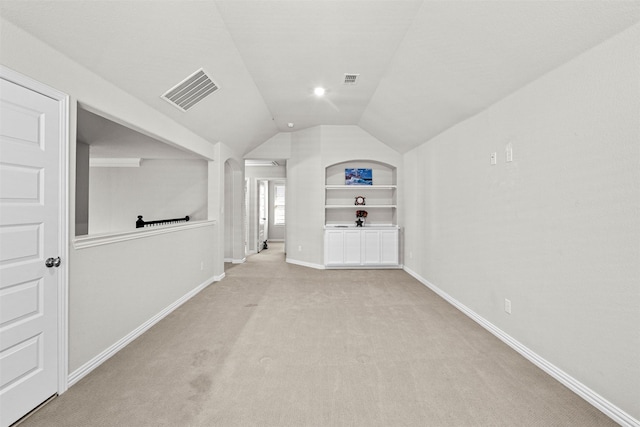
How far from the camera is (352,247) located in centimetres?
563

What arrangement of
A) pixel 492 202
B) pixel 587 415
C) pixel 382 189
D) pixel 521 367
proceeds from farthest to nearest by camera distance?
pixel 382 189 → pixel 492 202 → pixel 521 367 → pixel 587 415

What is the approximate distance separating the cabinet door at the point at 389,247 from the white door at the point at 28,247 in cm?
486

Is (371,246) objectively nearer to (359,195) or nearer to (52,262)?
(359,195)

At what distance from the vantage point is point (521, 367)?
220 centimetres

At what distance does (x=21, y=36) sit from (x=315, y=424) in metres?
2.82

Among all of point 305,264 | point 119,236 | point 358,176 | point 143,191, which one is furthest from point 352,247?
point 143,191

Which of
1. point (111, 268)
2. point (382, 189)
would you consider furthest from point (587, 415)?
point (382, 189)

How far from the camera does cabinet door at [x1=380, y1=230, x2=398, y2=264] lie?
18.6 feet

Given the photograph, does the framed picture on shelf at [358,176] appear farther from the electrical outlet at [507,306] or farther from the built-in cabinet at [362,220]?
the electrical outlet at [507,306]

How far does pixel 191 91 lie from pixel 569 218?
360cm

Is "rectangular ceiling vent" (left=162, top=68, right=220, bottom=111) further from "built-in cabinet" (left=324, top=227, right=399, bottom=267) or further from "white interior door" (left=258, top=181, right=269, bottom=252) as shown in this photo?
"white interior door" (left=258, top=181, right=269, bottom=252)

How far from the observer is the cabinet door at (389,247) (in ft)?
18.6

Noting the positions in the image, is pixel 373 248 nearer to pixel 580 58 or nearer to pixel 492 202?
pixel 492 202

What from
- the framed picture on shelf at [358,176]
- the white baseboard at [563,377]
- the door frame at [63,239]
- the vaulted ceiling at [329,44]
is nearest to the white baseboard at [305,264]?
the framed picture on shelf at [358,176]
